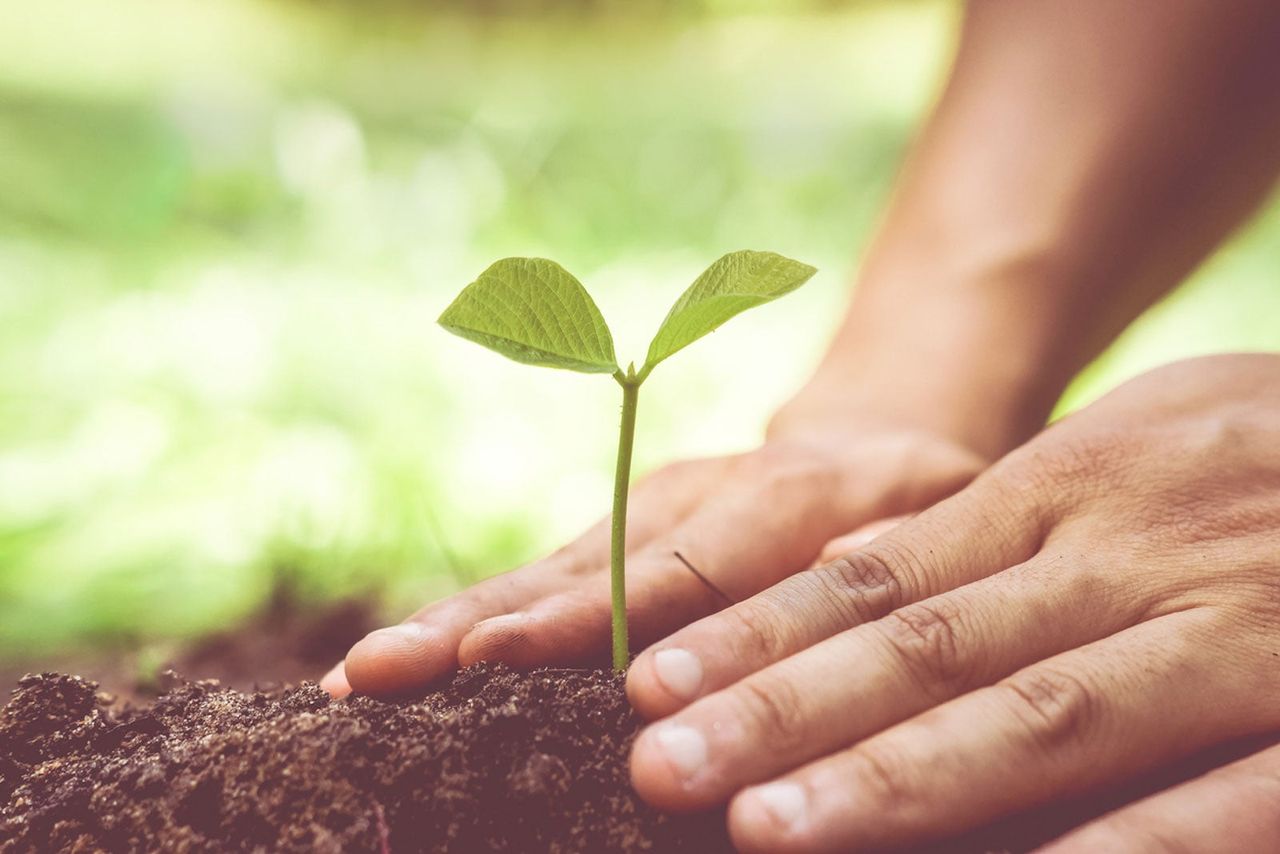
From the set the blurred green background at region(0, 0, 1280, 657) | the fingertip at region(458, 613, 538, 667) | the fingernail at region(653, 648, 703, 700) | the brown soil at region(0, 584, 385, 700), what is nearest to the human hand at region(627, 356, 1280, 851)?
the fingernail at region(653, 648, 703, 700)

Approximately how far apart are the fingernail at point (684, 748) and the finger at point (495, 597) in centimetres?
38

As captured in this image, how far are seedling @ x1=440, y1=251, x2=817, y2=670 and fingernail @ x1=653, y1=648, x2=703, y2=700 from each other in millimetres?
167

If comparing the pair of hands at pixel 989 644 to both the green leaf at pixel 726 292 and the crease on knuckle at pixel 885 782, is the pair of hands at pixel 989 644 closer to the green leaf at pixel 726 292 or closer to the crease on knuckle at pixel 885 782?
the crease on knuckle at pixel 885 782

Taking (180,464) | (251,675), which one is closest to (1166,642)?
(251,675)

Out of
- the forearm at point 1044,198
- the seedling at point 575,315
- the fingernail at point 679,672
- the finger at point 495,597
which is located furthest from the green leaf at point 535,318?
the forearm at point 1044,198

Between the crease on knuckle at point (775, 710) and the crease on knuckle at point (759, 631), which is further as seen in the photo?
the crease on knuckle at point (759, 631)

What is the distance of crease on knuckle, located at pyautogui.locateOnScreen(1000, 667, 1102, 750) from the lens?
38.2 inches

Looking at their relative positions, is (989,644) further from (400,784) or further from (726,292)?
(400,784)

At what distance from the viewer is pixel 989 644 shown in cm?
107

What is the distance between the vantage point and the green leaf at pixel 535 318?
985 millimetres

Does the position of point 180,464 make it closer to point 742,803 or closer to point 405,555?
point 405,555

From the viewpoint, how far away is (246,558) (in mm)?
2572

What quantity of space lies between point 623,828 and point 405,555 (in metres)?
1.82

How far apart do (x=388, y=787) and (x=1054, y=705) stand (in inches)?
26.6
